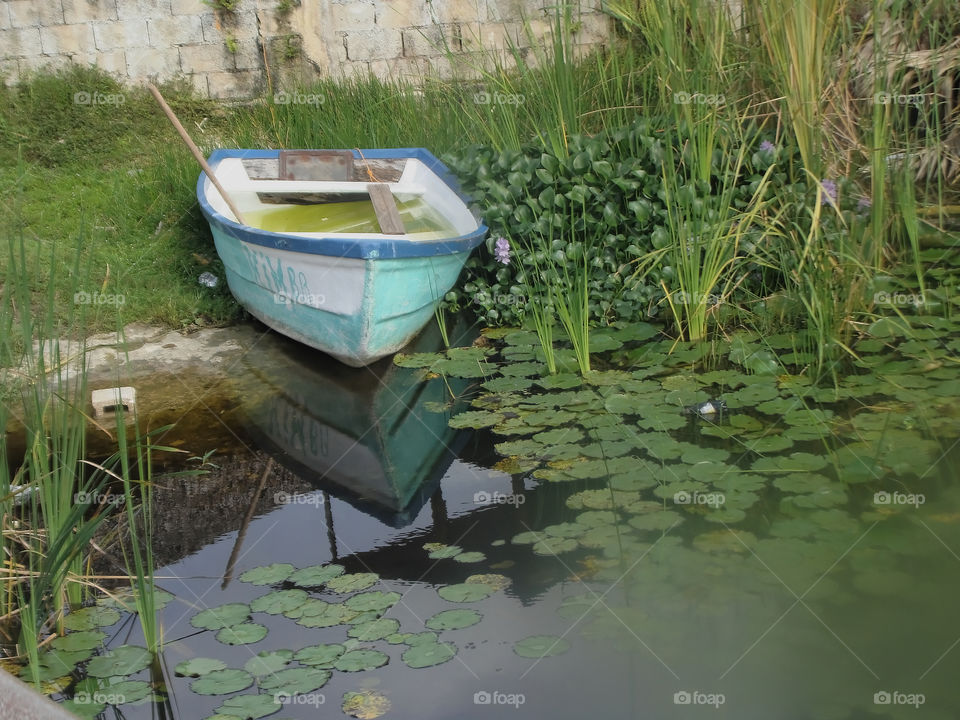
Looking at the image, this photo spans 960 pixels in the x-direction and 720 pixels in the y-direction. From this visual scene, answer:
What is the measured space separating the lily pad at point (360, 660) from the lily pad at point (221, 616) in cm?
40

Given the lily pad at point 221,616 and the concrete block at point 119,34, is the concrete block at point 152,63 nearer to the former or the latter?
the concrete block at point 119,34

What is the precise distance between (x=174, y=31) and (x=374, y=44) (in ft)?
5.66

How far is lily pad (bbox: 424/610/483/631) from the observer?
9.10 feet

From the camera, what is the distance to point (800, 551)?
9.70 ft

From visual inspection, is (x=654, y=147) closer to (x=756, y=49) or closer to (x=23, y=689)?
(x=756, y=49)

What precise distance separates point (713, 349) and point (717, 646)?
1960 millimetres

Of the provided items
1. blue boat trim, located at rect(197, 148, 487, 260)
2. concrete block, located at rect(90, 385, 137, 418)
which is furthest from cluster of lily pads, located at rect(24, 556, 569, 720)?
blue boat trim, located at rect(197, 148, 487, 260)

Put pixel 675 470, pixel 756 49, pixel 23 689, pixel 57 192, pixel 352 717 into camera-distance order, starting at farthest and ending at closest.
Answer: pixel 57 192 → pixel 756 49 → pixel 675 470 → pixel 352 717 → pixel 23 689

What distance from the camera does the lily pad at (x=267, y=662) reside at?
264 centimetres

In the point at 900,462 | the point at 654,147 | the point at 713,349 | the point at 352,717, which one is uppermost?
the point at 654,147

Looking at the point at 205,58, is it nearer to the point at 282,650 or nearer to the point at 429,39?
the point at 429,39

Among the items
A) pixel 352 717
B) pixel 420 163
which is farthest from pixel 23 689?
pixel 420 163

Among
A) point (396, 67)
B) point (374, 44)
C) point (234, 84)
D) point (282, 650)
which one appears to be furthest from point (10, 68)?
point (282, 650)

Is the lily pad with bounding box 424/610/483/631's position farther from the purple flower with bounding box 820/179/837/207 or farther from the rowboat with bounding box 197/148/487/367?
the purple flower with bounding box 820/179/837/207
